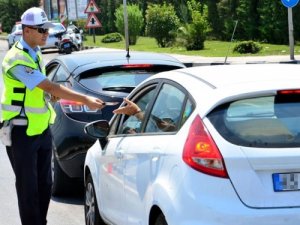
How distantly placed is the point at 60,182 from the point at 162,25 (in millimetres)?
28006

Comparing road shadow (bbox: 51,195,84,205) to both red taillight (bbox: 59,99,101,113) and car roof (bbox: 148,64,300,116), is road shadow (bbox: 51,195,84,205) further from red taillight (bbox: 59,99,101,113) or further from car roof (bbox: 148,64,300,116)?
car roof (bbox: 148,64,300,116)

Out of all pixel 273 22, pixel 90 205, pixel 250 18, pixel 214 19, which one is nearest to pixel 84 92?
pixel 90 205

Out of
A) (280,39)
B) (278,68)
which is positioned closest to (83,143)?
(278,68)

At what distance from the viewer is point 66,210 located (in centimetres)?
692

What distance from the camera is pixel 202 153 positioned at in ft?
12.0

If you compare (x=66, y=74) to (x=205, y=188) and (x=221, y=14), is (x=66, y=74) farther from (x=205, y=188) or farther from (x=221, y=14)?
(x=221, y=14)

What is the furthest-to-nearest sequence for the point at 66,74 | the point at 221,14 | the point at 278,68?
the point at 221,14 → the point at 66,74 → the point at 278,68

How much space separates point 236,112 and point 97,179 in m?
1.97

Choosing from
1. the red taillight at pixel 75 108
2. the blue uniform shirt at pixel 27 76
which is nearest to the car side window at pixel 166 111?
the blue uniform shirt at pixel 27 76

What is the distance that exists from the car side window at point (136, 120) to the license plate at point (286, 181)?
4.53 ft

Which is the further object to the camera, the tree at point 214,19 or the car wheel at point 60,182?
the tree at point 214,19

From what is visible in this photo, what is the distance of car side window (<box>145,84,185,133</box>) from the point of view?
4176 millimetres

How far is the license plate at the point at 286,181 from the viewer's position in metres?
3.56

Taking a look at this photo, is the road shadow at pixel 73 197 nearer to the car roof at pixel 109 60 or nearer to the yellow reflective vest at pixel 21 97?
the car roof at pixel 109 60
